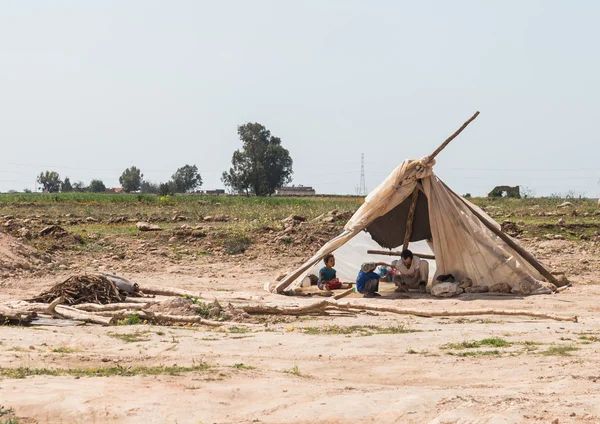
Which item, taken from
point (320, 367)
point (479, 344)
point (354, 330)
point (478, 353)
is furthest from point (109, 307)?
point (478, 353)

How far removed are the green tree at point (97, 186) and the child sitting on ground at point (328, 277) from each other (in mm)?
66992

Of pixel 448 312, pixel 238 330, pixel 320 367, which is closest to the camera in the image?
pixel 320 367

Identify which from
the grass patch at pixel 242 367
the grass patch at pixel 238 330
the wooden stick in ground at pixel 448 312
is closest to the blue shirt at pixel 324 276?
the wooden stick in ground at pixel 448 312

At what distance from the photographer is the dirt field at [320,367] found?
5215mm

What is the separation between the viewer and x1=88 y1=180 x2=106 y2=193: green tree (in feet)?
255

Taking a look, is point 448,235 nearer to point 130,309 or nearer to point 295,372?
point 130,309

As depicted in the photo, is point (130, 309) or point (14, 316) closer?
point (14, 316)

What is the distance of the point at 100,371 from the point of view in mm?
6422

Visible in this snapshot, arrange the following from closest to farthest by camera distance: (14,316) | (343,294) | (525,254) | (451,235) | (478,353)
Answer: (478,353) → (14,316) → (343,294) → (525,254) → (451,235)

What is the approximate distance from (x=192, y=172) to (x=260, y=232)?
62.1 metres

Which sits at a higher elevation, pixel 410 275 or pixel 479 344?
pixel 410 275

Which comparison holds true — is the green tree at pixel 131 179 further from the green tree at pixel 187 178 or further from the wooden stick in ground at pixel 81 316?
the wooden stick in ground at pixel 81 316

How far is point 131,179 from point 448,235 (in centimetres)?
7540

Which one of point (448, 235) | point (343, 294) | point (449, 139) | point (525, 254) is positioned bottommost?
point (343, 294)
